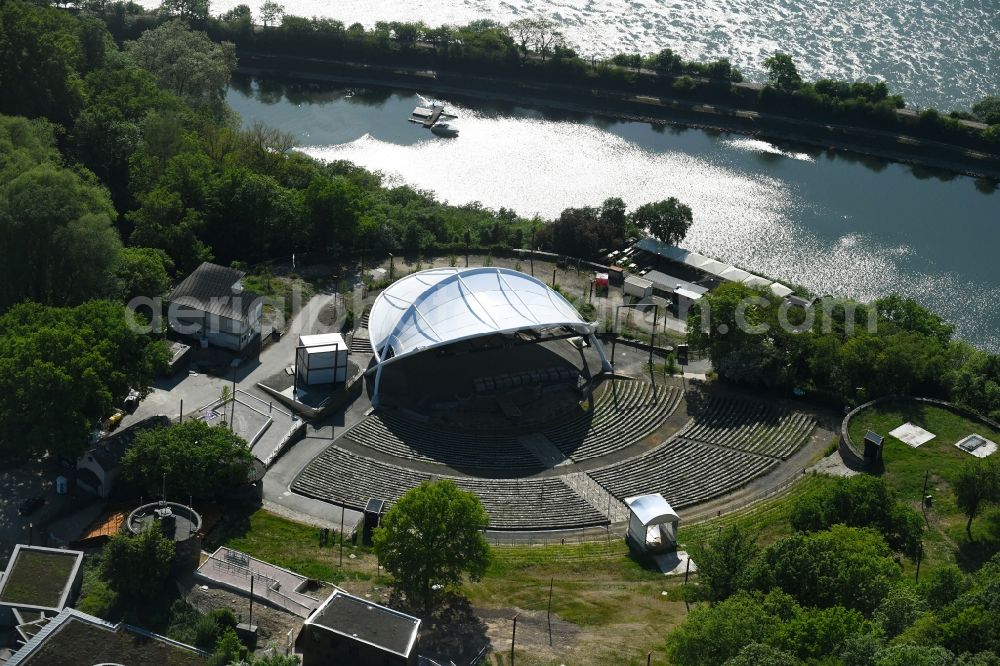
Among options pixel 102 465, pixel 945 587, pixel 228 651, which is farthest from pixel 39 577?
pixel 945 587

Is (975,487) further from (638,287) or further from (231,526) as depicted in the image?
(231,526)

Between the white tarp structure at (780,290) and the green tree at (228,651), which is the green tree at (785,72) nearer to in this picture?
the white tarp structure at (780,290)

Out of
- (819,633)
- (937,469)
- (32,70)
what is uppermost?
(32,70)

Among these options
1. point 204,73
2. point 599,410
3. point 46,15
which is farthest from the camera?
Result: point 204,73

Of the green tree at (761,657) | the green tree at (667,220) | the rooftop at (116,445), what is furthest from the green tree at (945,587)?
the green tree at (667,220)

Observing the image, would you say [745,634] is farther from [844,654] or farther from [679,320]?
[679,320]

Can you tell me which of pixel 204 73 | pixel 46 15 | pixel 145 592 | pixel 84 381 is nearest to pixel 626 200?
pixel 204 73
